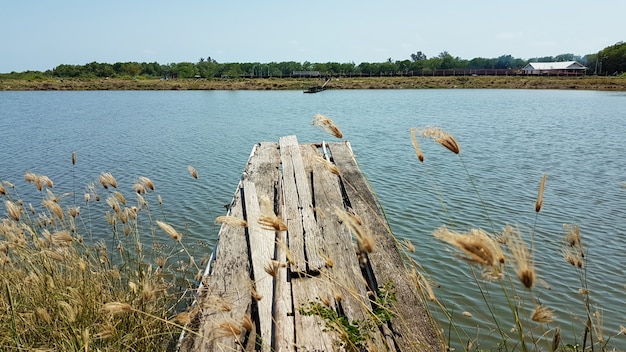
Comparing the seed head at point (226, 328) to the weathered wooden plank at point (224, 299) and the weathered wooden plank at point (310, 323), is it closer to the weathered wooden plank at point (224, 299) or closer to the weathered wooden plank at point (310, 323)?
the weathered wooden plank at point (224, 299)

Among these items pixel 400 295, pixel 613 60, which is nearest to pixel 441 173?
pixel 400 295

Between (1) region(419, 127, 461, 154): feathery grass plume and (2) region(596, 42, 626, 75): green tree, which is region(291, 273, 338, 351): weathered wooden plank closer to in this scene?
(1) region(419, 127, 461, 154): feathery grass plume

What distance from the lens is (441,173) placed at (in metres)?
12.5

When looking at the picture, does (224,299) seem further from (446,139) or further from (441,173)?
(441,173)

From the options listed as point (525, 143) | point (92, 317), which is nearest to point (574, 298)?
point (92, 317)

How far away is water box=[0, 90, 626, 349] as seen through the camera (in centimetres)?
623

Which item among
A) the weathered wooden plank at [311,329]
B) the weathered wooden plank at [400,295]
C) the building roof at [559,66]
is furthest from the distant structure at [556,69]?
the weathered wooden plank at [311,329]

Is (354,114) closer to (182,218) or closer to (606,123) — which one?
(606,123)

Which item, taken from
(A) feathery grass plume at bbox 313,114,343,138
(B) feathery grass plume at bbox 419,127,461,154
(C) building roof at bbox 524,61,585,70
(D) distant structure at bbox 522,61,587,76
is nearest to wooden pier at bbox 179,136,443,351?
(A) feathery grass plume at bbox 313,114,343,138

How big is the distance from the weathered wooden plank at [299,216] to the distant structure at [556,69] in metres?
106

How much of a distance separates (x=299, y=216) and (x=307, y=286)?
145 cm

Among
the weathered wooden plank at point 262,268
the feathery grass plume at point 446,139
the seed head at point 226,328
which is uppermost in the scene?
the feathery grass plume at point 446,139

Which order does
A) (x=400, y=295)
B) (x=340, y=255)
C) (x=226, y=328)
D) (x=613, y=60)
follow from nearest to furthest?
(x=226, y=328)
(x=400, y=295)
(x=340, y=255)
(x=613, y=60)

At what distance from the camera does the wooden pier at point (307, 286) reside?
265cm
